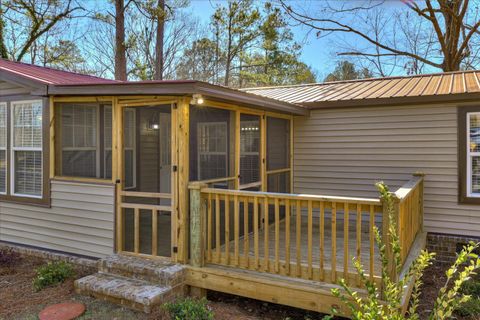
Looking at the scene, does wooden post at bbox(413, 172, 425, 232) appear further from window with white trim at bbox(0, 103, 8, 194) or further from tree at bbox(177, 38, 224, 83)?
tree at bbox(177, 38, 224, 83)

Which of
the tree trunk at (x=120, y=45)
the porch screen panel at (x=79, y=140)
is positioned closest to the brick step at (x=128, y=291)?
the porch screen panel at (x=79, y=140)

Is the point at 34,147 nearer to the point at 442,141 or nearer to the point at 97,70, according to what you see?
the point at 442,141

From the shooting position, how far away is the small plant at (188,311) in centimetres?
347

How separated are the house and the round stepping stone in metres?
0.26

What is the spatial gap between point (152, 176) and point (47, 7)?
1334 centimetres

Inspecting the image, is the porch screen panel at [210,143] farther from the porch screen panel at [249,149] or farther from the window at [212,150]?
the porch screen panel at [249,149]

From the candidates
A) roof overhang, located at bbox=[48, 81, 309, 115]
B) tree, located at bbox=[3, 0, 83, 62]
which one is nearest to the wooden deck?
roof overhang, located at bbox=[48, 81, 309, 115]

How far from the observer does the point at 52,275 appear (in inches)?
179

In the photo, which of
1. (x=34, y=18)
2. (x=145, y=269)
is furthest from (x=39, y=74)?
(x=34, y=18)

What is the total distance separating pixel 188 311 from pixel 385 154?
443 centimetres

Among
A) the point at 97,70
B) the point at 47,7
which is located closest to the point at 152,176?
the point at 47,7

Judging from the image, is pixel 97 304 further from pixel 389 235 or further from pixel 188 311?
pixel 389 235

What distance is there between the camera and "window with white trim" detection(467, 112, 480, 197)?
18.5 ft

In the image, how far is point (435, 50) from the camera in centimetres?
1514
